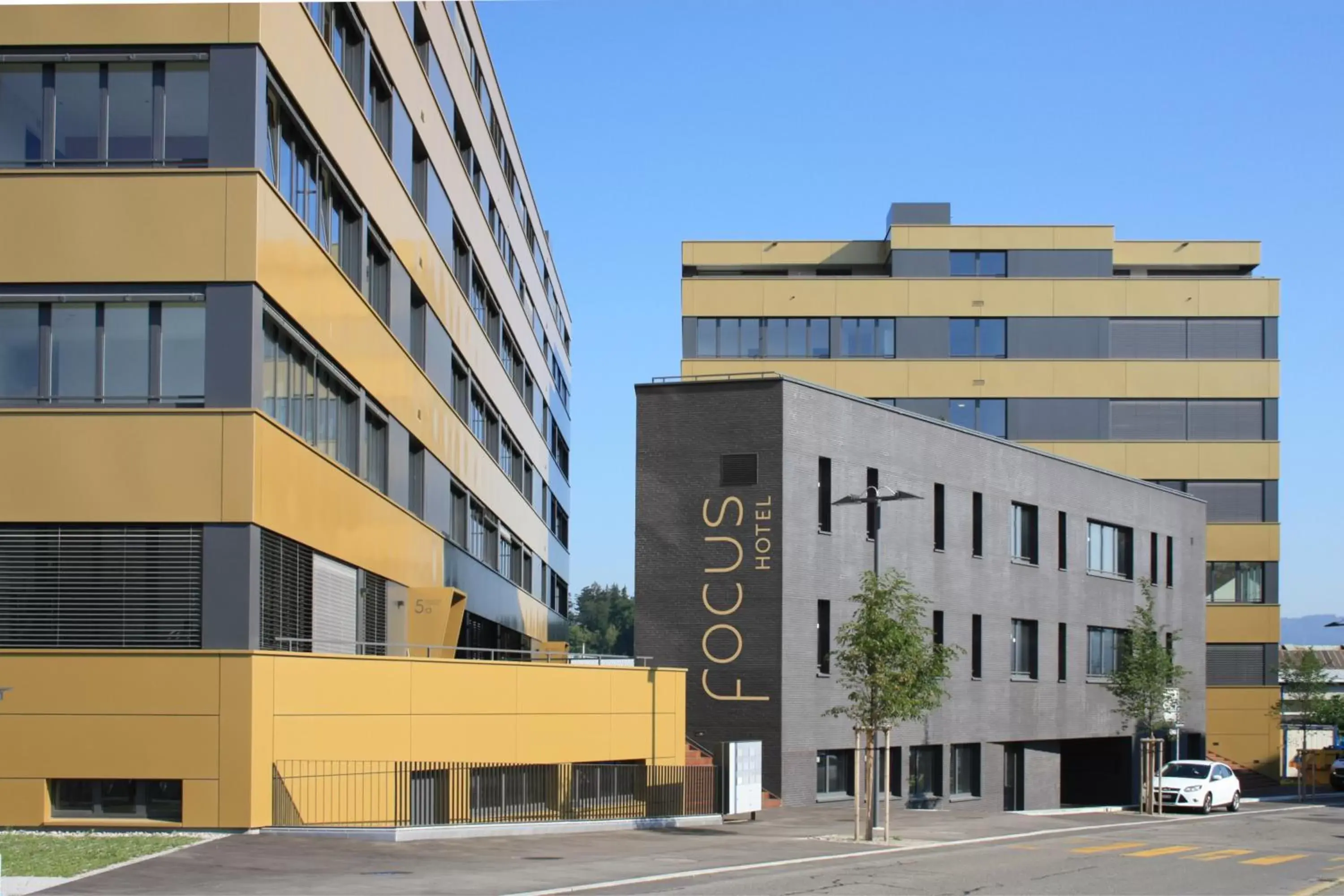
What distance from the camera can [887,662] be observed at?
32031 millimetres

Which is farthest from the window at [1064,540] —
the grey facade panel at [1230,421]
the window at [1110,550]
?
the grey facade panel at [1230,421]

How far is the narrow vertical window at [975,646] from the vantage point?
48.7 metres

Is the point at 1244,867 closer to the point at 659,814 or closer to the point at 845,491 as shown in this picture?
the point at 659,814

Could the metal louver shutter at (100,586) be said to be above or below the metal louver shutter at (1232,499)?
below

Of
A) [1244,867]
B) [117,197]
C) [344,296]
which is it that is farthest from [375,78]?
[1244,867]

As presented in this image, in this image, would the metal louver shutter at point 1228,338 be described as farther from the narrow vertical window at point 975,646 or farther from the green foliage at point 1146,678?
the narrow vertical window at point 975,646

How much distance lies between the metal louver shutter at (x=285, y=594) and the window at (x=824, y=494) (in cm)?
1674

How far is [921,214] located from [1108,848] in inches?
1989

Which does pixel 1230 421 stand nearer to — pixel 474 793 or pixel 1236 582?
pixel 1236 582

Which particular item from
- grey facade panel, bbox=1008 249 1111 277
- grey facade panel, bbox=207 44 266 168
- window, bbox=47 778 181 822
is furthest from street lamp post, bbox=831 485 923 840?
grey facade panel, bbox=1008 249 1111 277

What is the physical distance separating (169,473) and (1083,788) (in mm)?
42968

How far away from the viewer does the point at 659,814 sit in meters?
32.8

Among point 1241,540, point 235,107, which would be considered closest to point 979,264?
point 1241,540

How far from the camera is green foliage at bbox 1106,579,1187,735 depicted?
50.7 m
